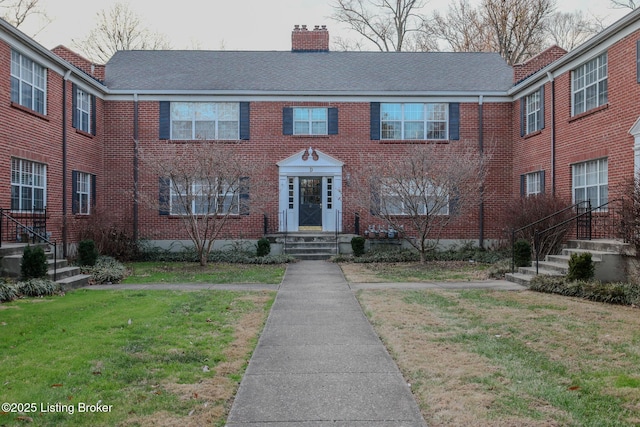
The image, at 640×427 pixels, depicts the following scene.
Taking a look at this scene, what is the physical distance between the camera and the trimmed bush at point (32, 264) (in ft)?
35.8

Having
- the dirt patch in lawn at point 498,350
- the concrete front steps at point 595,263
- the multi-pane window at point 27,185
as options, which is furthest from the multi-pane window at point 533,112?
the multi-pane window at point 27,185

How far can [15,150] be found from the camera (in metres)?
13.1

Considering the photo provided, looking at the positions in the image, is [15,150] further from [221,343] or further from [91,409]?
[91,409]

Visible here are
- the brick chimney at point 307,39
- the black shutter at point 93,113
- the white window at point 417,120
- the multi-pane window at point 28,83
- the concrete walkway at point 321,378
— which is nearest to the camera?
the concrete walkway at point 321,378

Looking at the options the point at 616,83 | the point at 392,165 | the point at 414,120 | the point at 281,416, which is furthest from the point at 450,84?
the point at 281,416

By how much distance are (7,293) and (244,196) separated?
947 centimetres

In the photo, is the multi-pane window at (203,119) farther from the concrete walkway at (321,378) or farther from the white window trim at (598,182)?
the concrete walkway at (321,378)

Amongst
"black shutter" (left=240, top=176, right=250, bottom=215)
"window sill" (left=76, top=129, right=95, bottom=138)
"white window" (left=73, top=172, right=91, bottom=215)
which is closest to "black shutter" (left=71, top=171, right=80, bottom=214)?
"white window" (left=73, top=172, right=91, bottom=215)

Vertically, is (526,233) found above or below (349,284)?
above

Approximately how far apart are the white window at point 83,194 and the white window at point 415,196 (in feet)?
30.6

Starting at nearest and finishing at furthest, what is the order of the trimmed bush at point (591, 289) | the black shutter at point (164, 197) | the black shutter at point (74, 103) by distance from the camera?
the trimmed bush at point (591, 289) → the black shutter at point (74, 103) → the black shutter at point (164, 197)

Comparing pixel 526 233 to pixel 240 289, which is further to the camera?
pixel 526 233

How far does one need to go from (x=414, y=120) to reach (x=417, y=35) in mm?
16267

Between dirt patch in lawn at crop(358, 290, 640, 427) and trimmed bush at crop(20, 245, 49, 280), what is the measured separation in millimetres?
6611
